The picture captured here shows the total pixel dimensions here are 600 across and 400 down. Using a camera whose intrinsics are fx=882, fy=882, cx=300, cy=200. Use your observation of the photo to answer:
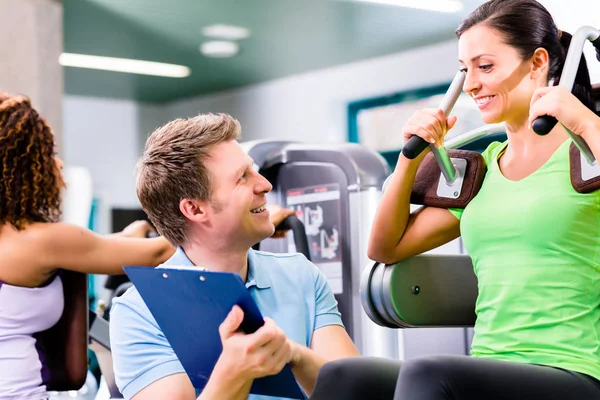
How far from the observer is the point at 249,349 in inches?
48.7

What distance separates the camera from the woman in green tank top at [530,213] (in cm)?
139

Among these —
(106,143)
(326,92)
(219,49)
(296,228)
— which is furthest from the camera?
(106,143)

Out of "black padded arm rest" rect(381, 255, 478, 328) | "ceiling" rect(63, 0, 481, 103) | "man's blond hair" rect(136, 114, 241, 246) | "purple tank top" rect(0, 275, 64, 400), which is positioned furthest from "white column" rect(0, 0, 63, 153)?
"black padded arm rest" rect(381, 255, 478, 328)

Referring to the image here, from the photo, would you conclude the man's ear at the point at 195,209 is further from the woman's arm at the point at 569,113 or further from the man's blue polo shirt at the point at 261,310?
the woman's arm at the point at 569,113

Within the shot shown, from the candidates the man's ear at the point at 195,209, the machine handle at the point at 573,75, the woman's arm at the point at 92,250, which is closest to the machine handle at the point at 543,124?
the machine handle at the point at 573,75

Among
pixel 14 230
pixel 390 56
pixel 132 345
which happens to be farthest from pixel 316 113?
pixel 132 345

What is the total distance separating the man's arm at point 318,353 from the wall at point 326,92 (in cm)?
616

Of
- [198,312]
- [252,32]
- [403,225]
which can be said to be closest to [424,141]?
[403,225]

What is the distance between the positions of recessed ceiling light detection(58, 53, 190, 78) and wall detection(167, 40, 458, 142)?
0.94 metres

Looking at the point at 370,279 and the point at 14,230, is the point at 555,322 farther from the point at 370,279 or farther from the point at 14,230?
the point at 14,230

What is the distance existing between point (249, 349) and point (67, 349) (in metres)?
1.00

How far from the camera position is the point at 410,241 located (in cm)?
170

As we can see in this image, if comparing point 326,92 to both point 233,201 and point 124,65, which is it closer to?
point 124,65

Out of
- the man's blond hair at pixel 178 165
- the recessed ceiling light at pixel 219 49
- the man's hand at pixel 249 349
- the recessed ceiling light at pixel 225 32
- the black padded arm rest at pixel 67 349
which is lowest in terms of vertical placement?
the black padded arm rest at pixel 67 349
